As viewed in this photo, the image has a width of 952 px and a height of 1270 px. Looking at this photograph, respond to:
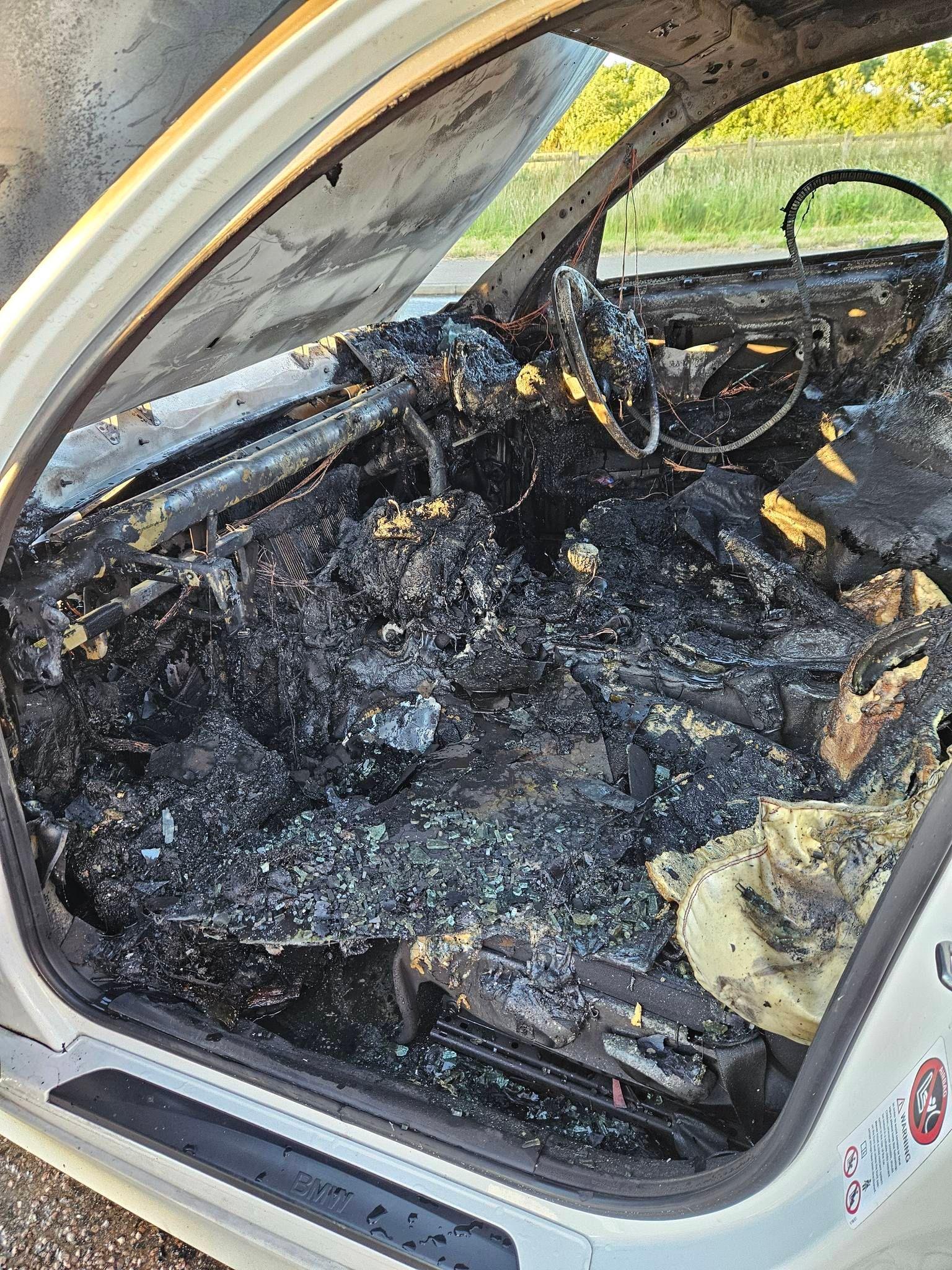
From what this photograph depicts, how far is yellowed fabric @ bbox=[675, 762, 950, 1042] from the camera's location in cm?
126

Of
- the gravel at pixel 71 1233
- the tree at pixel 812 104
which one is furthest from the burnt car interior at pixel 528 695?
the gravel at pixel 71 1233

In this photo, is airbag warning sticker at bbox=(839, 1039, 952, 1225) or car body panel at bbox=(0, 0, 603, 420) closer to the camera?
airbag warning sticker at bbox=(839, 1039, 952, 1225)

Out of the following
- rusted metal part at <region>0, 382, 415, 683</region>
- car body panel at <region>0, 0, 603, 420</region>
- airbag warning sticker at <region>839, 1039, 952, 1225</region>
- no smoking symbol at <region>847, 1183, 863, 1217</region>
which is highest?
car body panel at <region>0, 0, 603, 420</region>

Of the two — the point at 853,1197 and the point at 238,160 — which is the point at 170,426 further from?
the point at 853,1197

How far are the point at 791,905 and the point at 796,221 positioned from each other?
2.41 m

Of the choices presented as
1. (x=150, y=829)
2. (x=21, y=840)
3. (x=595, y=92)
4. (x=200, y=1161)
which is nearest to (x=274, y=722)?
(x=150, y=829)

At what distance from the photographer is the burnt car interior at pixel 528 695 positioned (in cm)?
145

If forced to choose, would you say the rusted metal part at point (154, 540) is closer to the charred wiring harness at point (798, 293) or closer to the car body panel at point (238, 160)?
the car body panel at point (238, 160)

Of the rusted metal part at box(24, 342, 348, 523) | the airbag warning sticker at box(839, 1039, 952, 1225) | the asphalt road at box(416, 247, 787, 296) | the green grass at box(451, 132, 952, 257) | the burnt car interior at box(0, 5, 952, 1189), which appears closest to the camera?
the airbag warning sticker at box(839, 1039, 952, 1225)

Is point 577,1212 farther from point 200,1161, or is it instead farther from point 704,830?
point 704,830

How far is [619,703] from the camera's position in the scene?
7.25 feet

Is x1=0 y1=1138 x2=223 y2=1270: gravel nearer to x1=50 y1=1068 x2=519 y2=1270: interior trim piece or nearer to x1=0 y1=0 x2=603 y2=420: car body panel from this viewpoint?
x1=50 y1=1068 x2=519 y2=1270: interior trim piece

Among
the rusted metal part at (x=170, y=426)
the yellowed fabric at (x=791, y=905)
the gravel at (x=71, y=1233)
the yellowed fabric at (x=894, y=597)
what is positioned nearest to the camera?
the yellowed fabric at (x=791, y=905)

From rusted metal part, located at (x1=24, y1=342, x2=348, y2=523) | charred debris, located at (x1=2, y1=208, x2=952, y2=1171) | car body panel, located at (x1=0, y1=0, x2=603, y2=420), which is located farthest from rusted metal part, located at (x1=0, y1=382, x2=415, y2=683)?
car body panel, located at (x1=0, y1=0, x2=603, y2=420)
